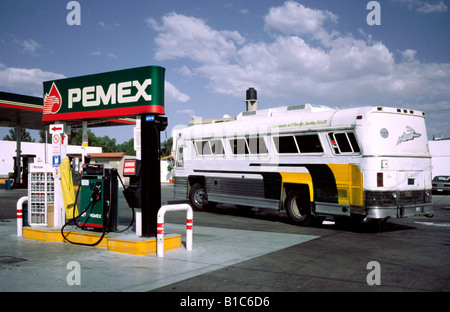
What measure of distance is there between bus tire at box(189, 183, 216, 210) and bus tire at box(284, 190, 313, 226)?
13.9 feet

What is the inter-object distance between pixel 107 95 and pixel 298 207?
6.71 m

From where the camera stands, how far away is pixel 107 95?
9492mm

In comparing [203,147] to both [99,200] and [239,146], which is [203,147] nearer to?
[239,146]

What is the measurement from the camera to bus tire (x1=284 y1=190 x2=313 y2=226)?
12.7 m

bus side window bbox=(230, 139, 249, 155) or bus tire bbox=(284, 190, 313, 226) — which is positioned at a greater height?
bus side window bbox=(230, 139, 249, 155)

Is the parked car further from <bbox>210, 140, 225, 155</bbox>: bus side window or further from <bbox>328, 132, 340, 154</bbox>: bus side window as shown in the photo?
<bbox>328, 132, 340, 154</bbox>: bus side window

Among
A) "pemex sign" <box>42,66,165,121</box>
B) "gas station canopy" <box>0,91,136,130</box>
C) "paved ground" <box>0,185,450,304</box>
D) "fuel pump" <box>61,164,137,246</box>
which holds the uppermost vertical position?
"gas station canopy" <box>0,91,136,130</box>

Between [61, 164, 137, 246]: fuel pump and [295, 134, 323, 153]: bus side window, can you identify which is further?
[295, 134, 323, 153]: bus side window

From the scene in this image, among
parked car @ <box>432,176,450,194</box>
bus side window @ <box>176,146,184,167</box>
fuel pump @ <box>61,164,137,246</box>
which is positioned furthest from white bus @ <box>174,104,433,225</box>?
parked car @ <box>432,176,450,194</box>

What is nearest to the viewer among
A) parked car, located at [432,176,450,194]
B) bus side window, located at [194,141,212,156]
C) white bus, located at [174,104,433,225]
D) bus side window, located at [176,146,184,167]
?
white bus, located at [174,104,433,225]

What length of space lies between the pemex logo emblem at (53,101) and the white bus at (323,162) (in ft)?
20.5

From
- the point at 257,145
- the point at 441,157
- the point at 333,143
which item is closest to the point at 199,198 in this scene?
the point at 257,145
